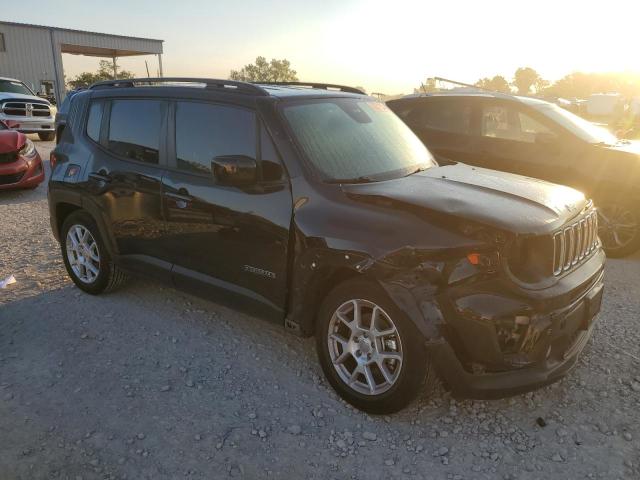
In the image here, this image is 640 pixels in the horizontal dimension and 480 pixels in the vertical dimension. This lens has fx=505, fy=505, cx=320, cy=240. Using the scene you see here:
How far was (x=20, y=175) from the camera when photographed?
8.85m

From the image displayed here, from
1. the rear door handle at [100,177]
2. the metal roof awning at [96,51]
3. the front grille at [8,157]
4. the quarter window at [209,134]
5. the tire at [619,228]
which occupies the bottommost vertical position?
the tire at [619,228]

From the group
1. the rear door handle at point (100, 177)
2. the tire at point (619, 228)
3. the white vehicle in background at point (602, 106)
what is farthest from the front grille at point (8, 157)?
the white vehicle in background at point (602, 106)

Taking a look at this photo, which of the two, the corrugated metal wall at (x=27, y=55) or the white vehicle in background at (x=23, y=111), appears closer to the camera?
the white vehicle in background at (x=23, y=111)

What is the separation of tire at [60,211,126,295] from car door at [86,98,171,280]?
Result: 28 cm

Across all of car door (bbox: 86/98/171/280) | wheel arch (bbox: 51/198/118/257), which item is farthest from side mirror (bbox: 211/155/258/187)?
wheel arch (bbox: 51/198/118/257)

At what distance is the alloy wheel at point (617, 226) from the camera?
18.9 ft

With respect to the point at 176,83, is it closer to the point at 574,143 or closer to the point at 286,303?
the point at 286,303

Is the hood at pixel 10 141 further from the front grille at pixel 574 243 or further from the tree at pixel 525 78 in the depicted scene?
the tree at pixel 525 78

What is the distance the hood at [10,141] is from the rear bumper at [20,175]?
0.86 feet

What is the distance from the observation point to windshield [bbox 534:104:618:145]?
6066mm

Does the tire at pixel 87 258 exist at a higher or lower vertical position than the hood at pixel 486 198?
lower

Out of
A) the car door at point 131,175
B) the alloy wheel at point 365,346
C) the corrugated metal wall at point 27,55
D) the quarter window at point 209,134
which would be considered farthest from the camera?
the corrugated metal wall at point 27,55

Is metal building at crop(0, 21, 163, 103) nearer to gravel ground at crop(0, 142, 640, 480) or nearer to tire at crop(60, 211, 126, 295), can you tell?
tire at crop(60, 211, 126, 295)

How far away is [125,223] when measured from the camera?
4.16m
